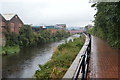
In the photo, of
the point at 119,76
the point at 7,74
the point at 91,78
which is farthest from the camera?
the point at 7,74

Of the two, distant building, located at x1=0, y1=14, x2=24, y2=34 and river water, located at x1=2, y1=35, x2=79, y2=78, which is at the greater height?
distant building, located at x1=0, y1=14, x2=24, y2=34

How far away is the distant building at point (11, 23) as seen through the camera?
3994 centimetres

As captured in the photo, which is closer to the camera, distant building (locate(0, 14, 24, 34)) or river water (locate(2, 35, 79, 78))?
river water (locate(2, 35, 79, 78))

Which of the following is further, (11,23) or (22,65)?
(11,23)

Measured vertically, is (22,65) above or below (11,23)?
below

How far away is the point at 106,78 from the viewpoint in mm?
5832

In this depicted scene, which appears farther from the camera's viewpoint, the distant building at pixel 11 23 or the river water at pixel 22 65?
the distant building at pixel 11 23

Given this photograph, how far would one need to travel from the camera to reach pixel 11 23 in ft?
142

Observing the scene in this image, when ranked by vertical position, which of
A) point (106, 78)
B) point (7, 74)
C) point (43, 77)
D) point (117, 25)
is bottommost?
point (7, 74)

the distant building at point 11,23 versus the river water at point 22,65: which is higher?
the distant building at point 11,23

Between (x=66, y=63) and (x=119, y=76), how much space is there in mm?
4775

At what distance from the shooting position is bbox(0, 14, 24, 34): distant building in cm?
3994

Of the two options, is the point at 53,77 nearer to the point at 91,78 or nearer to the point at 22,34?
the point at 91,78

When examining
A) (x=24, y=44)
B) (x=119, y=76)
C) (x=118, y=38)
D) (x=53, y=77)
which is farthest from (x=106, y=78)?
(x=24, y=44)
